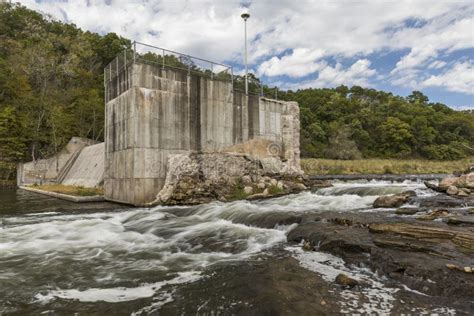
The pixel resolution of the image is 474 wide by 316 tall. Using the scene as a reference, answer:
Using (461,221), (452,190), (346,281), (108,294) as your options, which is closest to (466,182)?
(452,190)

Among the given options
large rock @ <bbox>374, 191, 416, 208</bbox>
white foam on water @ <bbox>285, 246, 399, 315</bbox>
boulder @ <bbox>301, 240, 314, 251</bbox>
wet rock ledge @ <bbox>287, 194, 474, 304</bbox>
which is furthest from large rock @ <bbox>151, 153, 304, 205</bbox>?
white foam on water @ <bbox>285, 246, 399, 315</bbox>

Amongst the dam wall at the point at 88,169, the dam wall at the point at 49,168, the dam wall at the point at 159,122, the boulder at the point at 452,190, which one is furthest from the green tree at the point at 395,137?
the dam wall at the point at 49,168

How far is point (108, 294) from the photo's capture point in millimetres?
5207

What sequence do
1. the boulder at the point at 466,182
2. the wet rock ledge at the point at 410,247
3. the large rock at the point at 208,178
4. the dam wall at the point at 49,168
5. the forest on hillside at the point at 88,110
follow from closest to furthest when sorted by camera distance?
1. the wet rock ledge at the point at 410,247
2. the boulder at the point at 466,182
3. the large rock at the point at 208,178
4. the dam wall at the point at 49,168
5. the forest on hillside at the point at 88,110

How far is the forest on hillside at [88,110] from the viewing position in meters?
33.4

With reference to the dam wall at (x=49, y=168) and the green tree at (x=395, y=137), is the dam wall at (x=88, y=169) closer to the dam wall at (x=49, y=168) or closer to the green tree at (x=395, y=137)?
the dam wall at (x=49, y=168)

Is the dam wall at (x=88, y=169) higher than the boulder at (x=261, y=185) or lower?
higher

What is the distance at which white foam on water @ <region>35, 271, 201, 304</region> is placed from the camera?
5.00 metres

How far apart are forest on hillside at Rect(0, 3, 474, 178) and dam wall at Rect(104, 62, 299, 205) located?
2461 mm

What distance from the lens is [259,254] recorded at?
7.07 metres

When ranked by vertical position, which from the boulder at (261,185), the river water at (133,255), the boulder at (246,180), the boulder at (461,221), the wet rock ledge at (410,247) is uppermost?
the boulder at (246,180)

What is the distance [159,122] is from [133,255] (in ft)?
32.1

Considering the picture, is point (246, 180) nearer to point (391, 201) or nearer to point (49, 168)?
point (391, 201)

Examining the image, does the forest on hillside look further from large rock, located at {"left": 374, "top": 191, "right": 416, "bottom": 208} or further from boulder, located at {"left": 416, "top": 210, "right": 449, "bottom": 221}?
boulder, located at {"left": 416, "top": 210, "right": 449, "bottom": 221}
